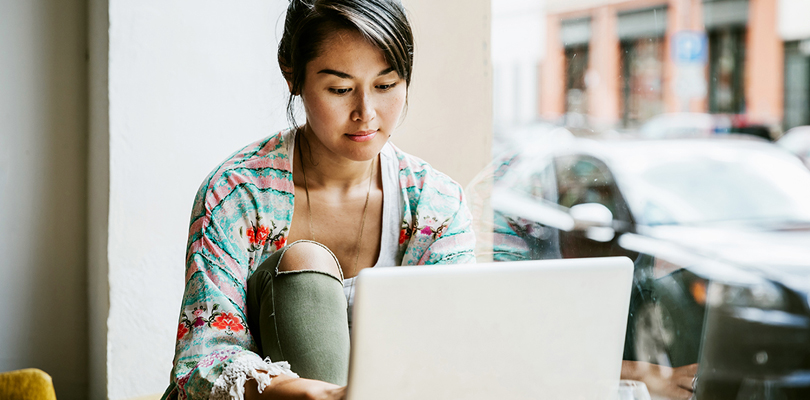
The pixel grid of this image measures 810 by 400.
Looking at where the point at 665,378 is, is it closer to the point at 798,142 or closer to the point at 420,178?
the point at 420,178

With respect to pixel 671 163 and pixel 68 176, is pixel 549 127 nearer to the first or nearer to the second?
pixel 671 163

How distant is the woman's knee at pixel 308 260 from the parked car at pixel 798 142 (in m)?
1.46

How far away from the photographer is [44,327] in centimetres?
154

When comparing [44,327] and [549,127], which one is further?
[549,127]

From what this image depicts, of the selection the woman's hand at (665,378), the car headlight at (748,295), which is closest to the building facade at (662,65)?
the car headlight at (748,295)

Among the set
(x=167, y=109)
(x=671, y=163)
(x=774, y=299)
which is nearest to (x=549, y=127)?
(x=671, y=163)

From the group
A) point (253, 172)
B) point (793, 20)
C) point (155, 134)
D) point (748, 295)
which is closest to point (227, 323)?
point (253, 172)

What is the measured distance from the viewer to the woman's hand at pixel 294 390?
0.60 m

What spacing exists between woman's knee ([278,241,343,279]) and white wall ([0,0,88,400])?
A: 3.29 feet

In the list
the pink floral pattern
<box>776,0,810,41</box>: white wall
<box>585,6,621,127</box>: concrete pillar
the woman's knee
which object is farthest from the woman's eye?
<box>776,0,810,41</box>: white wall

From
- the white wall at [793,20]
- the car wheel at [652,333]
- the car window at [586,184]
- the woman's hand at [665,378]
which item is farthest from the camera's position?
the white wall at [793,20]

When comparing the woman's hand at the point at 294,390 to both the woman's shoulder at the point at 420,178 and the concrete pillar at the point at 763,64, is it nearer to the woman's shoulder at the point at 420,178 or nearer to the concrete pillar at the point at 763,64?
the woman's shoulder at the point at 420,178

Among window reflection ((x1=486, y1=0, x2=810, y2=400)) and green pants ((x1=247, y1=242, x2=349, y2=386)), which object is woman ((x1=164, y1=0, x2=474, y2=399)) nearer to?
green pants ((x1=247, y1=242, x2=349, y2=386))

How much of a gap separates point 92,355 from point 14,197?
0.44 meters
